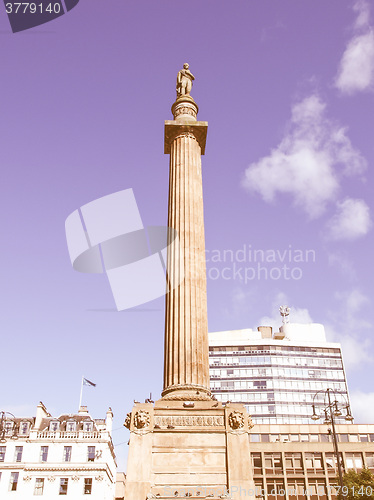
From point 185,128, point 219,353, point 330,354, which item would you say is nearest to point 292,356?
point 330,354

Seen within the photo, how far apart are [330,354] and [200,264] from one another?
98740 millimetres

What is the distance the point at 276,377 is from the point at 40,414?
61.6 meters

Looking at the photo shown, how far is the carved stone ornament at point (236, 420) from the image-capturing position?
1766cm

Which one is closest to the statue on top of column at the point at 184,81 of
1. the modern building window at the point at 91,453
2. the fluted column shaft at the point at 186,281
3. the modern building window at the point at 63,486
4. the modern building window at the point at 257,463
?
the fluted column shaft at the point at 186,281

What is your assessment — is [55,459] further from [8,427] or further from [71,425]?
[8,427]

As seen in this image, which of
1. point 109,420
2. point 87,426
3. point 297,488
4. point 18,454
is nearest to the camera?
point 18,454

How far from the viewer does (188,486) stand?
1655 centimetres

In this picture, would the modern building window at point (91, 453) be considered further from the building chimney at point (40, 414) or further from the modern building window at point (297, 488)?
the modern building window at point (297, 488)

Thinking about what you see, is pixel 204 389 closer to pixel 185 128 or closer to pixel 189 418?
pixel 189 418

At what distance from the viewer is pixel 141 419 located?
57.6ft

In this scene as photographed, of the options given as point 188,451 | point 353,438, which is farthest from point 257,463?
point 188,451

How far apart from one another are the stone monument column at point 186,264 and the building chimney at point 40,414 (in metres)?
42.3

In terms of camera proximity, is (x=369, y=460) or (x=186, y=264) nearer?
(x=186, y=264)

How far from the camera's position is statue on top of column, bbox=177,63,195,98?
27.4 m
